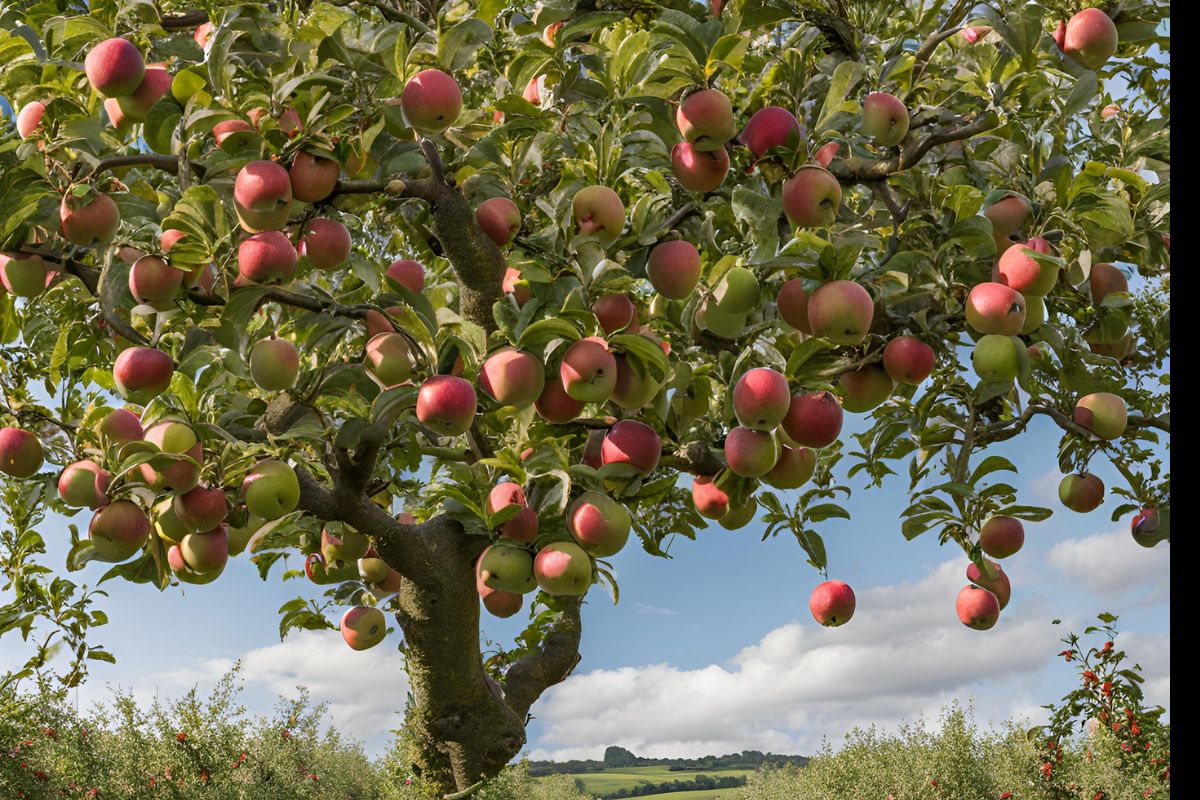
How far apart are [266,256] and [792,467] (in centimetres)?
189

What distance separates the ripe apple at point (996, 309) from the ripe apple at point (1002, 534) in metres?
1.21

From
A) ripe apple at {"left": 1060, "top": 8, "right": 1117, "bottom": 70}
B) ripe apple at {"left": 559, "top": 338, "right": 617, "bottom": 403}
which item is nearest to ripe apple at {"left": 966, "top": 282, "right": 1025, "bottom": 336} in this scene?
ripe apple at {"left": 1060, "top": 8, "right": 1117, "bottom": 70}

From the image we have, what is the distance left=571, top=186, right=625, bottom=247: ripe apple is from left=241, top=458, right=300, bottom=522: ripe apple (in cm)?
139

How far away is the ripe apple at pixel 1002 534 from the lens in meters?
4.08

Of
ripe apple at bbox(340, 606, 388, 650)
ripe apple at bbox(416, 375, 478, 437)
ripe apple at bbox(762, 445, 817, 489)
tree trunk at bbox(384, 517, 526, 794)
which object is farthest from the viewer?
ripe apple at bbox(340, 606, 388, 650)

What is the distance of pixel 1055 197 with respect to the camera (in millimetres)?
3330

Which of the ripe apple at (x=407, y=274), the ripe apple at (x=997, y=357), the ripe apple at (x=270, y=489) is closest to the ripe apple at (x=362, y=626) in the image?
the ripe apple at (x=270, y=489)

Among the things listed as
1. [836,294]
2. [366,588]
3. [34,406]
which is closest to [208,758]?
[366,588]

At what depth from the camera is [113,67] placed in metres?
3.02

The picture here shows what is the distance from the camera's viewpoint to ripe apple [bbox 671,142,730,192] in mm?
3074

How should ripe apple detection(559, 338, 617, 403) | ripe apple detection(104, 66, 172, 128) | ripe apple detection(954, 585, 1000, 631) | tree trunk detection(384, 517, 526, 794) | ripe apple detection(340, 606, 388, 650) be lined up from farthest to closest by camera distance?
ripe apple detection(340, 606, 388, 650), tree trunk detection(384, 517, 526, 794), ripe apple detection(954, 585, 1000, 631), ripe apple detection(104, 66, 172, 128), ripe apple detection(559, 338, 617, 403)

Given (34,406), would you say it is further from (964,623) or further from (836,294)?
(964,623)

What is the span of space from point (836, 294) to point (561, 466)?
3.51 ft

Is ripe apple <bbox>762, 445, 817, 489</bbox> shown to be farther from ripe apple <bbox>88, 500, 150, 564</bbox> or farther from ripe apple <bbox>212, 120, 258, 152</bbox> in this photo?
ripe apple <bbox>88, 500, 150, 564</bbox>
